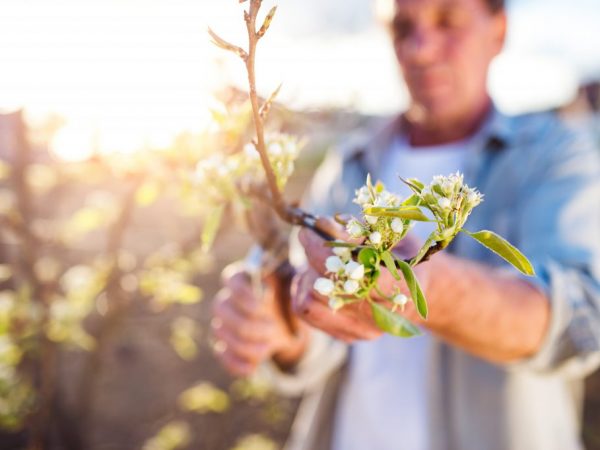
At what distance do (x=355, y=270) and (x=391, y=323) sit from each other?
65 millimetres

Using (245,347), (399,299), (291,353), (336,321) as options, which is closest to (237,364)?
(245,347)

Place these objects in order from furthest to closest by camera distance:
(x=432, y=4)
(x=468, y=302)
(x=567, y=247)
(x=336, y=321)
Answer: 1. (x=432, y=4)
2. (x=567, y=247)
3. (x=468, y=302)
4. (x=336, y=321)

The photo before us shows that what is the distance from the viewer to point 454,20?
4.43 feet

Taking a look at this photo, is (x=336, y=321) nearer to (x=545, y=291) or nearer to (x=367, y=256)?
(x=367, y=256)

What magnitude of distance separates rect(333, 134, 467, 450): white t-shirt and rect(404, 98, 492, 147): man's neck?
0.11ft

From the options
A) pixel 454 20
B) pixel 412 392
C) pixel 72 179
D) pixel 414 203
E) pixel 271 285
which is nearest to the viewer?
pixel 414 203

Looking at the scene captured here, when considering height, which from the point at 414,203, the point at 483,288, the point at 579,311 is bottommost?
the point at 579,311

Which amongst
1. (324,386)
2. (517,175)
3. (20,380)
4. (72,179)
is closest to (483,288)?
(517,175)

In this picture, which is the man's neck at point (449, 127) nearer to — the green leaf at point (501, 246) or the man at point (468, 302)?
the man at point (468, 302)

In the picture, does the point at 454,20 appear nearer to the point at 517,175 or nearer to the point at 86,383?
the point at 517,175

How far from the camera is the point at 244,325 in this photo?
1.06 metres

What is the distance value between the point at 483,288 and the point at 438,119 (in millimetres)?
767

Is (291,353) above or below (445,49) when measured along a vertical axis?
below

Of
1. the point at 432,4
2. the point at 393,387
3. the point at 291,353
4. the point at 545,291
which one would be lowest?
the point at 393,387
